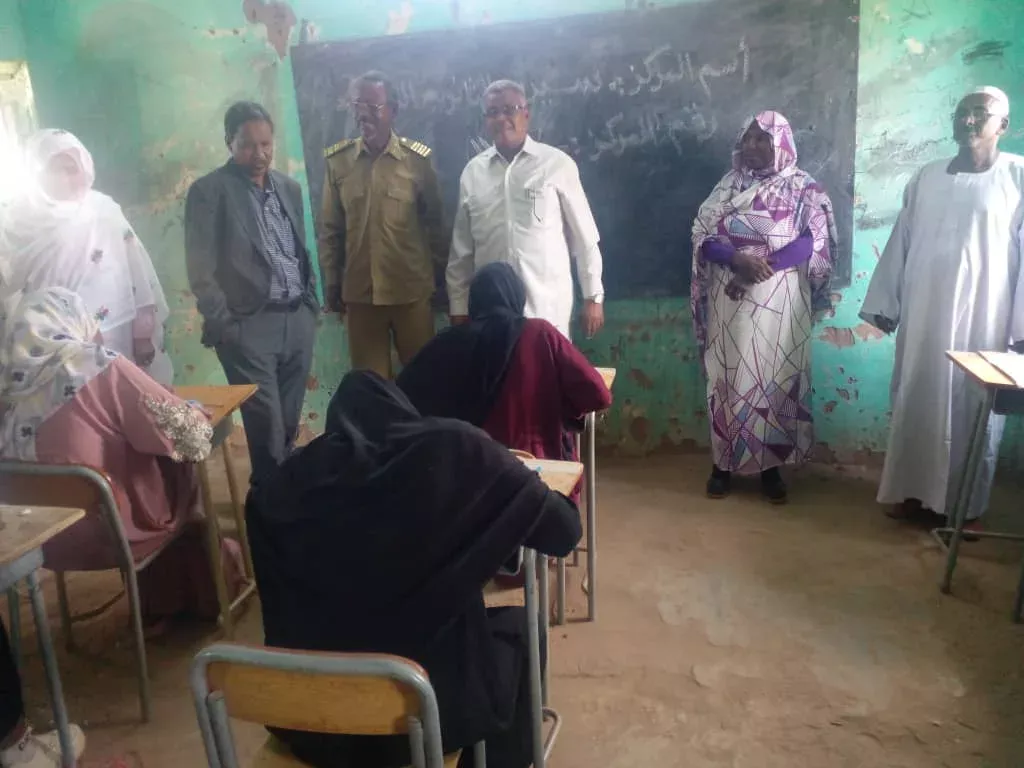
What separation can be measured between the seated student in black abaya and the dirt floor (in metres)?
0.78

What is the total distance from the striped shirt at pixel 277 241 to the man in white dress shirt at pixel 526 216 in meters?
0.66

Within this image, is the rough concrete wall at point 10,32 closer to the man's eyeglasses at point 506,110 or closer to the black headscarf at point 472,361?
the man's eyeglasses at point 506,110

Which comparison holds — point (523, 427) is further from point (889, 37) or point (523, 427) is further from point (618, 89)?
point (889, 37)

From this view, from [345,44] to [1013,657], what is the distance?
3533 mm

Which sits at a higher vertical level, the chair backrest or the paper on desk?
the paper on desk

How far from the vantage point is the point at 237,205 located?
309 centimetres

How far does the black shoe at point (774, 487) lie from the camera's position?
340 centimetres

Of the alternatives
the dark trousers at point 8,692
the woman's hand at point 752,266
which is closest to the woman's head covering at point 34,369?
the dark trousers at point 8,692

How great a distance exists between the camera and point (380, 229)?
342 cm

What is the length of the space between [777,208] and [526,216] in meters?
0.98

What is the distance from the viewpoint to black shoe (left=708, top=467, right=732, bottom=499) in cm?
348

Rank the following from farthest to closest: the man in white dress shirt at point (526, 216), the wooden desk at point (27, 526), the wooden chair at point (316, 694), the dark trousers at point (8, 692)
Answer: the man in white dress shirt at point (526, 216), the dark trousers at point (8, 692), the wooden desk at point (27, 526), the wooden chair at point (316, 694)

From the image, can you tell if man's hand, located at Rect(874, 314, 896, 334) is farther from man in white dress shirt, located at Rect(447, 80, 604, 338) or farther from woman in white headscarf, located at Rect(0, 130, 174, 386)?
woman in white headscarf, located at Rect(0, 130, 174, 386)

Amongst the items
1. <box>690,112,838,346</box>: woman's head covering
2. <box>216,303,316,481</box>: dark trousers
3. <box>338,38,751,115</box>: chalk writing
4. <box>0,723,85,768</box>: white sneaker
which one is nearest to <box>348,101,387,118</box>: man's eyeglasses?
<box>338,38,751,115</box>: chalk writing
